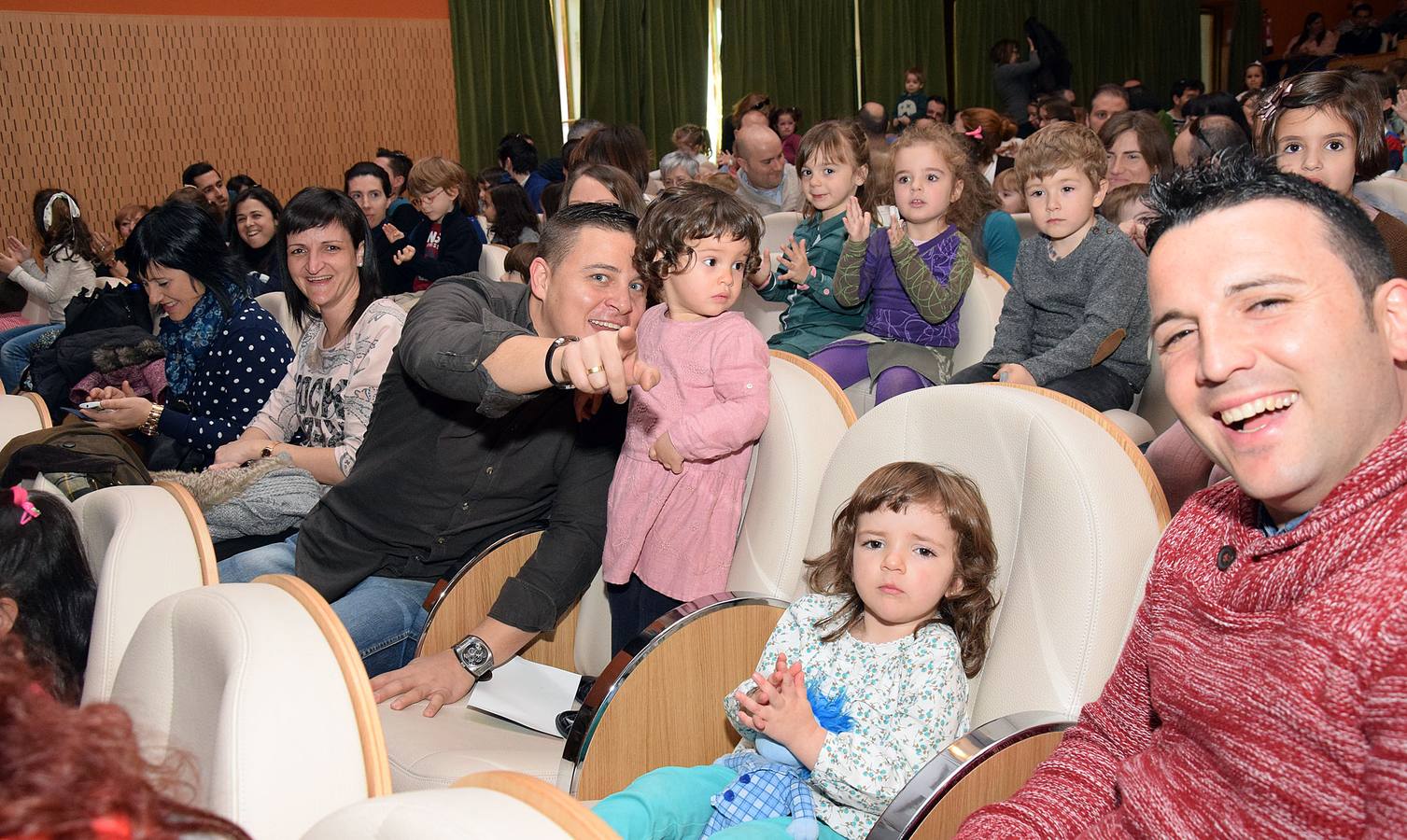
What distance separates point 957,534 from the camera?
64.9 inches

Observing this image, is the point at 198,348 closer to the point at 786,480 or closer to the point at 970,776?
the point at 786,480

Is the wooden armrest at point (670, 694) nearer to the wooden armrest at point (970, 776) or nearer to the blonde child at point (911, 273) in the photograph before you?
the wooden armrest at point (970, 776)

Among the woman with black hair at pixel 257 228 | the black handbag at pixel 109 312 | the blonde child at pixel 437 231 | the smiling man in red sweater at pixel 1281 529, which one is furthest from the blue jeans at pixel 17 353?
the smiling man in red sweater at pixel 1281 529

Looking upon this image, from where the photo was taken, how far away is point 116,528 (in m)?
1.48

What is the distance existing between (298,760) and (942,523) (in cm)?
98

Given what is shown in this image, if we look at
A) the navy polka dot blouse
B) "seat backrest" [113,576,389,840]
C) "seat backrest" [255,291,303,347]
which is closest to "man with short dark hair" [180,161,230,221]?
"seat backrest" [255,291,303,347]

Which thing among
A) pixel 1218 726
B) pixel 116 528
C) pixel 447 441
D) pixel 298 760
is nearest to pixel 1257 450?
pixel 1218 726

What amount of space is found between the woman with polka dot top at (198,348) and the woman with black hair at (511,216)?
209 centimetres

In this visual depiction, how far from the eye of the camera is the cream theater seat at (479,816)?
0.68 meters

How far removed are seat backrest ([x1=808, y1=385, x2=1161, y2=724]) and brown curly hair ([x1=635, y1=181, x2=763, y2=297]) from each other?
638mm

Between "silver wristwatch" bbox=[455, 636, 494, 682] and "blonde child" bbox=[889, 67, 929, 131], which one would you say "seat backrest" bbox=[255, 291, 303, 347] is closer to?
"silver wristwatch" bbox=[455, 636, 494, 682]

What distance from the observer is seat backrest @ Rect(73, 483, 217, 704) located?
1.36m

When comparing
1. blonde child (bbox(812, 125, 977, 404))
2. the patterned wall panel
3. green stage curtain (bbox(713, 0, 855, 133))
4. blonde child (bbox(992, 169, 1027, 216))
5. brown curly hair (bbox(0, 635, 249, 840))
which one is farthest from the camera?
green stage curtain (bbox(713, 0, 855, 133))

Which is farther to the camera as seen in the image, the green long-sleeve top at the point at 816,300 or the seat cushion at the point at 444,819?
the green long-sleeve top at the point at 816,300
